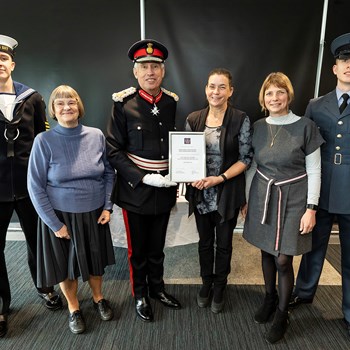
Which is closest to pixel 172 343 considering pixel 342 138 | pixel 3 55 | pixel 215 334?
pixel 215 334

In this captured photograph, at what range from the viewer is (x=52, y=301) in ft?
6.86

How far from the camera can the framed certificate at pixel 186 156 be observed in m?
1.73

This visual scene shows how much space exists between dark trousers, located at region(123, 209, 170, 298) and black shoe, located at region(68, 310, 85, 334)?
0.37 metres

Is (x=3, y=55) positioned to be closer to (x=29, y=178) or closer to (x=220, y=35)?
(x=29, y=178)

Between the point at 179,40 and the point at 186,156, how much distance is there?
1605mm

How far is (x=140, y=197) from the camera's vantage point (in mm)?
1827

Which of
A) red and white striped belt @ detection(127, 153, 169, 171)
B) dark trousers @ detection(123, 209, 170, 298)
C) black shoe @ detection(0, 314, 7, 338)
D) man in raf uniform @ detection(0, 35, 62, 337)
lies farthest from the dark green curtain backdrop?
black shoe @ detection(0, 314, 7, 338)

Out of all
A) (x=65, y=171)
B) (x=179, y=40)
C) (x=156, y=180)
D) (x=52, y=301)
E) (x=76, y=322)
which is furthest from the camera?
(x=179, y=40)

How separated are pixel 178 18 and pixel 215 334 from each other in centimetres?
261

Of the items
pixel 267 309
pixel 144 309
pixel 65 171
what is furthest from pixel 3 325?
pixel 267 309

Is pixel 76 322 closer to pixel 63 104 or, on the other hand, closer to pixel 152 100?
pixel 63 104

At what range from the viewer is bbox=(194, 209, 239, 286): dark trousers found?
192 cm

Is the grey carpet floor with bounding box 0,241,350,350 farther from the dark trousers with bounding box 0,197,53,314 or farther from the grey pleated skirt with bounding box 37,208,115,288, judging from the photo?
the grey pleated skirt with bounding box 37,208,115,288

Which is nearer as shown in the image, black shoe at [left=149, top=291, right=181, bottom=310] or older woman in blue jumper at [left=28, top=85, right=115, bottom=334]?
older woman in blue jumper at [left=28, top=85, right=115, bottom=334]
